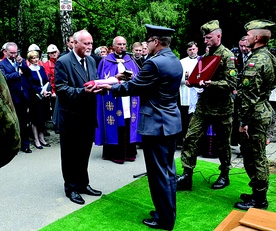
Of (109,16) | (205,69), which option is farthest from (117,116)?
(109,16)

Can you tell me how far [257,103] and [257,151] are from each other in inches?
23.0

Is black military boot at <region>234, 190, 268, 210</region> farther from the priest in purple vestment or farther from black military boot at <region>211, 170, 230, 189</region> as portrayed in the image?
the priest in purple vestment

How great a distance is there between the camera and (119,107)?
641 centimetres

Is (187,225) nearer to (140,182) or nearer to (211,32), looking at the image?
(140,182)

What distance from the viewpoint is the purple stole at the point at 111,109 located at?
6.31 m

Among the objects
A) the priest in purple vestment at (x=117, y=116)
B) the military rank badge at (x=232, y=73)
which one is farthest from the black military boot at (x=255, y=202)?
the priest in purple vestment at (x=117, y=116)

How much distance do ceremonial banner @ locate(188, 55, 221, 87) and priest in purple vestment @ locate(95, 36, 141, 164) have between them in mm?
1706

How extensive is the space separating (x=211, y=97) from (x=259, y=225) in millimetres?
2505

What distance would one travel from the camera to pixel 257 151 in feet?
13.8

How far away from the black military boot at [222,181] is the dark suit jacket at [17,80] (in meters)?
4.14

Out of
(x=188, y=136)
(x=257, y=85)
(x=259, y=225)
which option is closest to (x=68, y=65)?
(x=188, y=136)

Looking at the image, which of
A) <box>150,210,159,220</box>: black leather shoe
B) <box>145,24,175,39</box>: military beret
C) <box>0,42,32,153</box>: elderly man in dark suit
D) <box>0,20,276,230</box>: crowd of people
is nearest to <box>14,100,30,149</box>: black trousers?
<box>0,42,32,153</box>: elderly man in dark suit

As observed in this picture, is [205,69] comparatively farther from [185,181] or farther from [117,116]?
[117,116]

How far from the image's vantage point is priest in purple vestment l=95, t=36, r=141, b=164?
631 cm
